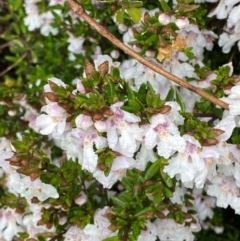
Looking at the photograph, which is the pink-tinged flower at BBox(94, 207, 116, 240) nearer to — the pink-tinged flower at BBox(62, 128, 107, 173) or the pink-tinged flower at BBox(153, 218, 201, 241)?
the pink-tinged flower at BBox(153, 218, 201, 241)

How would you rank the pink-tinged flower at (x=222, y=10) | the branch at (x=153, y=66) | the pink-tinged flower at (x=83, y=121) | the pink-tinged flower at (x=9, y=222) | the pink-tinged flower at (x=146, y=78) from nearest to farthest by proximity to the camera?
the pink-tinged flower at (x=83, y=121), the branch at (x=153, y=66), the pink-tinged flower at (x=146, y=78), the pink-tinged flower at (x=222, y=10), the pink-tinged flower at (x=9, y=222)

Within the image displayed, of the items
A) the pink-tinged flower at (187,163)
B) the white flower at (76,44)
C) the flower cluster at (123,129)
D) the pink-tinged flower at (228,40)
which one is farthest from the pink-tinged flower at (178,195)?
the white flower at (76,44)

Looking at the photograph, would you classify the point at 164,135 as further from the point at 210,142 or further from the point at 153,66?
the point at 153,66

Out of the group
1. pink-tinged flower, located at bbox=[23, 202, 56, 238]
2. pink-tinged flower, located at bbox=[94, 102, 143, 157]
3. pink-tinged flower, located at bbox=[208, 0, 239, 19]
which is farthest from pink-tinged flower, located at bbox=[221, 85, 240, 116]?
pink-tinged flower, located at bbox=[23, 202, 56, 238]

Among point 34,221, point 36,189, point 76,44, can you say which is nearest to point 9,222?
point 34,221

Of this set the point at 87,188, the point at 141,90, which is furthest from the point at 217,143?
the point at 87,188

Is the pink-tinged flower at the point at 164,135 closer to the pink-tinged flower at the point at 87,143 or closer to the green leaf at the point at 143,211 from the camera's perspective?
the pink-tinged flower at the point at 87,143
